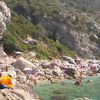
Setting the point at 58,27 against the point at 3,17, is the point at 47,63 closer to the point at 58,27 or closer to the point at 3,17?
the point at 3,17

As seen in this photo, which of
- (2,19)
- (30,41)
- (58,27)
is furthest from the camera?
(58,27)

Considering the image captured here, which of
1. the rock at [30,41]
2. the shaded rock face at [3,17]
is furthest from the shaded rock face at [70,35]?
the shaded rock face at [3,17]

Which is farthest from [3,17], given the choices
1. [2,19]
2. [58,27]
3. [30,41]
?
[58,27]

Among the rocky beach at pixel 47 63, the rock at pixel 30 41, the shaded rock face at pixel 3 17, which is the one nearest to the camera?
the rocky beach at pixel 47 63

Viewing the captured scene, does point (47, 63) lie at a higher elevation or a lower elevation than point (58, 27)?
lower

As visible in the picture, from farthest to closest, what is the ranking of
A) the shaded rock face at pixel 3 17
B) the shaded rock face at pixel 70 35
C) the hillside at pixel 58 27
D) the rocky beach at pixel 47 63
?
1. the shaded rock face at pixel 70 35
2. the hillside at pixel 58 27
3. the shaded rock face at pixel 3 17
4. the rocky beach at pixel 47 63

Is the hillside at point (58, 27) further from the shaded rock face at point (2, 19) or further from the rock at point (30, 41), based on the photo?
the shaded rock face at point (2, 19)

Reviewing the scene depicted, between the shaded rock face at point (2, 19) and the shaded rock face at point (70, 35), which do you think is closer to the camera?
the shaded rock face at point (2, 19)

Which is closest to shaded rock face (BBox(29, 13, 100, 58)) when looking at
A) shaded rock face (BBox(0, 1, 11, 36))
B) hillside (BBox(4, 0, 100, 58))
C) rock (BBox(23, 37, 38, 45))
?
hillside (BBox(4, 0, 100, 58))

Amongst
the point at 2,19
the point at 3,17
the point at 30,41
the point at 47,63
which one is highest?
the point at 3,17

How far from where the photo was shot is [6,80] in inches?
832

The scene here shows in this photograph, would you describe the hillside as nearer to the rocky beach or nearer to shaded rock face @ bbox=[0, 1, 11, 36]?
the rocky beach

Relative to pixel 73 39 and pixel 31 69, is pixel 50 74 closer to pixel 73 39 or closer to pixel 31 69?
pixel 31 69

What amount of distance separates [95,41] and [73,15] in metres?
12.4
